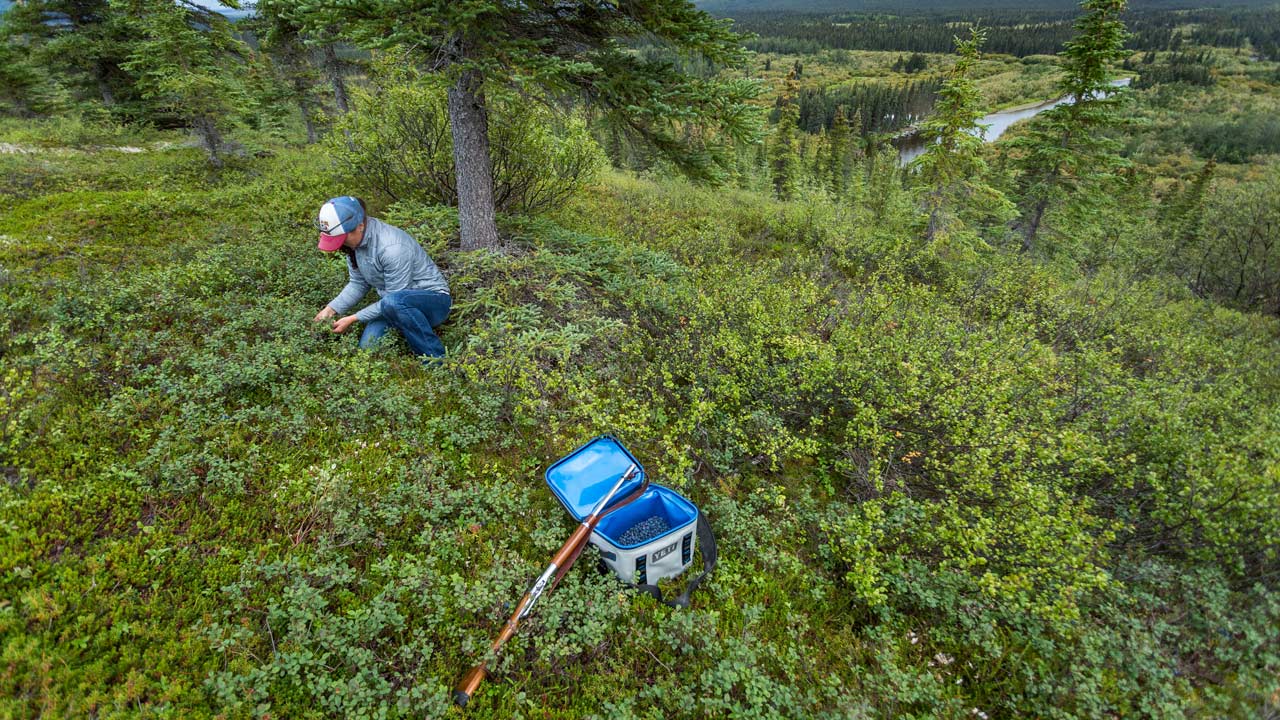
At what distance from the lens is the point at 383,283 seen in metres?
5.25

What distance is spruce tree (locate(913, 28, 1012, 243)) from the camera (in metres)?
12.5

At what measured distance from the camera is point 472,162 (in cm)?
621

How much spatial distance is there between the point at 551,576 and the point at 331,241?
406 cm

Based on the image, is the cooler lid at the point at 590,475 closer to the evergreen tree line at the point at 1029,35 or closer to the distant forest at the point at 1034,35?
the distant forest at the point at 1034,35

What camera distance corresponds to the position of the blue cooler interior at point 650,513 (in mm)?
3535

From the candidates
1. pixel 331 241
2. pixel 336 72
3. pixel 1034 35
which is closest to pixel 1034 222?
pixel 331 241

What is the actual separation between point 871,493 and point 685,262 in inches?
226

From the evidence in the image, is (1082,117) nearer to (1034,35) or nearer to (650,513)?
(650,513)

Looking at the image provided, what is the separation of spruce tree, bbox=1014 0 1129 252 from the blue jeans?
764 inches

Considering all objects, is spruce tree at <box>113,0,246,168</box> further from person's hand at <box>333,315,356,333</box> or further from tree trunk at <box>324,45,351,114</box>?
person's hand at <box>333,315,356,333</box>

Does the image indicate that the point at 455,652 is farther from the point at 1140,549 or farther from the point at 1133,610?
the point at 1140,549

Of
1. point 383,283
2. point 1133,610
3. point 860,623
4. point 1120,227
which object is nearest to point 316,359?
point 383,283

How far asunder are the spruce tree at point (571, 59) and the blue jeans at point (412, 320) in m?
1.82

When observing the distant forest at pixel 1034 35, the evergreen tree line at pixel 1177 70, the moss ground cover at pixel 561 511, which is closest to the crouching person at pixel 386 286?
the moss ground cover at pixel 561 511
